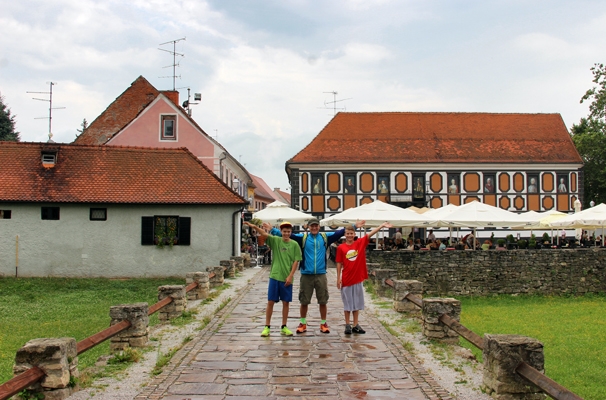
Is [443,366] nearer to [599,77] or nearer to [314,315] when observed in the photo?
[314,315]

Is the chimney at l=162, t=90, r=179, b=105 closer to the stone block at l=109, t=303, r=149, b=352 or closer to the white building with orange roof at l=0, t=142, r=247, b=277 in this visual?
the white building with orange roof at l=0, t=142, r=247, b=277

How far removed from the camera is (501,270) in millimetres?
25828

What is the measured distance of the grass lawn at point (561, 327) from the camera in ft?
33.1

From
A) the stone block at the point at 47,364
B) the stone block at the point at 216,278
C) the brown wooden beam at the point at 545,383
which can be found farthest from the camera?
the stone block at the point at 216,278

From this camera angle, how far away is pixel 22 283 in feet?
72.1

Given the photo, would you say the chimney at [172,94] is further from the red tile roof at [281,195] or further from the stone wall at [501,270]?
the red tile roof at [281,195]

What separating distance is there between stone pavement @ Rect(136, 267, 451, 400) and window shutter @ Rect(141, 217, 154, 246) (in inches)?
547

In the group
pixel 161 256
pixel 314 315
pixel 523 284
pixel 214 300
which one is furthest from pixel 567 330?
pixel 161 256

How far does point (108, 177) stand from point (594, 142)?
3717cm

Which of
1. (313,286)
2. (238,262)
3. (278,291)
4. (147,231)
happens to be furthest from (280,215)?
(278,291)

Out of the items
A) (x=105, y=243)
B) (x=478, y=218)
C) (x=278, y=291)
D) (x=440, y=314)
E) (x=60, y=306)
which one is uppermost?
(x=478, y=218)

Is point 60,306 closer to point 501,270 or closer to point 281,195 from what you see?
point 501,270

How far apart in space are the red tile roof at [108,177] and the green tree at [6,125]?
23.6 metres

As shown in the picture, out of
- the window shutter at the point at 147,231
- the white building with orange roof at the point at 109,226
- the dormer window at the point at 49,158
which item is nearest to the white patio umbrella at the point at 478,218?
the white building with orange roof at the point at 109,226
